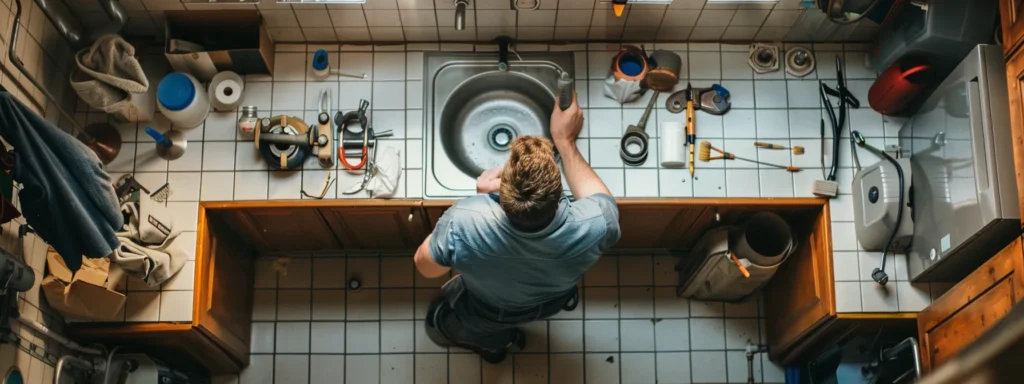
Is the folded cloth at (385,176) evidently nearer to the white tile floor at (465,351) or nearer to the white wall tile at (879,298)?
the white tile floor at (465,351)

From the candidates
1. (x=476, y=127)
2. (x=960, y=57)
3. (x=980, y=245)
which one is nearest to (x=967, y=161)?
(x=980, y=245)

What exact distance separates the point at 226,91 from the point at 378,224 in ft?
2.10

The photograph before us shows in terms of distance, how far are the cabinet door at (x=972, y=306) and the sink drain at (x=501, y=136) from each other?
1387mm

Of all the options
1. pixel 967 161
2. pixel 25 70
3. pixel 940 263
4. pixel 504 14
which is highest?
pixel 504 14

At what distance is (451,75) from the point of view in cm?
310

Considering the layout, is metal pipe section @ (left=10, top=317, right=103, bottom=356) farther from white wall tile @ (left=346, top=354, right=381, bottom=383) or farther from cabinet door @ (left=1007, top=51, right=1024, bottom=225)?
cabinet door @ (left=1007, top=51, right=1024, bottom=225)

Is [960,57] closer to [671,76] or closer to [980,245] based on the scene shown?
[980,245]

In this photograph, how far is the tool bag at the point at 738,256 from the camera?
3016 millimetres

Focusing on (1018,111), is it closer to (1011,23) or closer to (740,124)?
(1011,23)

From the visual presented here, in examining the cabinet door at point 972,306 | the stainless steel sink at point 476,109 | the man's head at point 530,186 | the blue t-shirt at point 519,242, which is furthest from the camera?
the stainless steel sink at point 476,109

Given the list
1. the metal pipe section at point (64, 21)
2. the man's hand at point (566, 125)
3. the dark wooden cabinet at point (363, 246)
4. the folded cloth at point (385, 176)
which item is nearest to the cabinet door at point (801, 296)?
the dark wooden cabinet at point (363, 246)

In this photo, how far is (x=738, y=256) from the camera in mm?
3037

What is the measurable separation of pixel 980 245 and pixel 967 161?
236 mm

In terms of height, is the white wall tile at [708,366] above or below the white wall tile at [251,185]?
below
